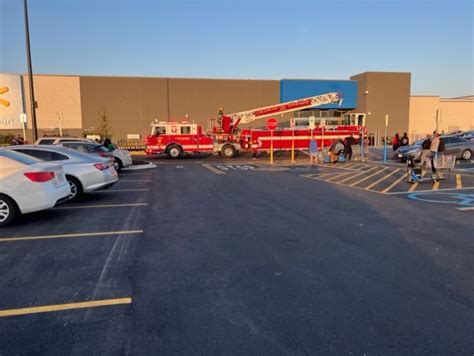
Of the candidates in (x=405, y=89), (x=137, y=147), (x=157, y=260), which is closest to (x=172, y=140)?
(x=137, y=147)

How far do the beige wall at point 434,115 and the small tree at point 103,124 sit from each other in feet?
120

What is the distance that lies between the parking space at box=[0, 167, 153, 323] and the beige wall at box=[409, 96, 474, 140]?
47.2 meters

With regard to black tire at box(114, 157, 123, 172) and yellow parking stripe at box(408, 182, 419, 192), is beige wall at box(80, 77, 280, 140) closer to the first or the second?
black tire at box(114, 157, 123, 172)

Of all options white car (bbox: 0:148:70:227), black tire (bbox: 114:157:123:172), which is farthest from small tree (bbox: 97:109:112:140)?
white car (bbox: 0:148:70:227)

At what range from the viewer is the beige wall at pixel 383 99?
46375 millimetres

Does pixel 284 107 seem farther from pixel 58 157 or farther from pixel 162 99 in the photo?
pixel 162 99

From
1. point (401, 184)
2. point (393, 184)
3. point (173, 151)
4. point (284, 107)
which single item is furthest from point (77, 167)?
point (284, 107)

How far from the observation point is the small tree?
38194 millimetres

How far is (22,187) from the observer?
7.16 meters

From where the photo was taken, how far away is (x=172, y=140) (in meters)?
25.9

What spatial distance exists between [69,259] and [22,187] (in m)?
2.51

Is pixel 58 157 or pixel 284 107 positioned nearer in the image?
pixel 58 157

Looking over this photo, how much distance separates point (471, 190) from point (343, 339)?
10342mm

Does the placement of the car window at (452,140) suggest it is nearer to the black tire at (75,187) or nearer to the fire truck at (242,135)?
the fire truck at (242,135)
